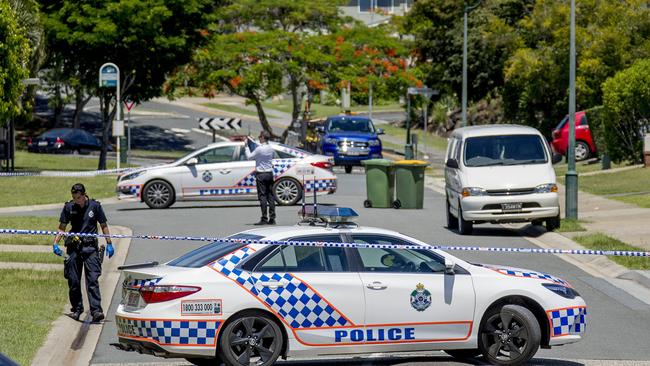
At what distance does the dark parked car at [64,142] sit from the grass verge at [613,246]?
38.5 meters

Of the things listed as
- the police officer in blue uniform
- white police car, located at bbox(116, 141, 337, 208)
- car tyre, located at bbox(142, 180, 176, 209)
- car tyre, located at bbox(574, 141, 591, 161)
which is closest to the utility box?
car tyre, located at bbox(574, 141, 591, 161)

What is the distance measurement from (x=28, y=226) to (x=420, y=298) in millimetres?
12881

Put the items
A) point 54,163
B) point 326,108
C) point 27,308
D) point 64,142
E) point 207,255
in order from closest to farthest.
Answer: point 207,255 < point 27,308 < point 54,163 < point 64,142 < point 326,108

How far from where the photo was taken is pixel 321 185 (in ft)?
91.7

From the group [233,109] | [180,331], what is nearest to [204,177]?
[180,331]

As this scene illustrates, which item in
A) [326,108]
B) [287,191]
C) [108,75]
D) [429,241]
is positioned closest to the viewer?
[429,241]

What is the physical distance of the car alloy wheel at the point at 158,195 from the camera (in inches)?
1082

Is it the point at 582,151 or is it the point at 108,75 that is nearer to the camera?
the point at 108,75

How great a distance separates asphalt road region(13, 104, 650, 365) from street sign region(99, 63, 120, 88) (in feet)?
27.1

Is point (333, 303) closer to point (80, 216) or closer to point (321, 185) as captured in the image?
point (80, 216)

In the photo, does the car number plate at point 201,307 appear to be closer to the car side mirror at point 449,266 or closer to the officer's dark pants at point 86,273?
the car side mirror at point 449,266

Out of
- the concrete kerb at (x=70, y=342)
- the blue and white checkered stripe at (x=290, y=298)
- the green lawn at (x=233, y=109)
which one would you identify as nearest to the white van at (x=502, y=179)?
the concrete kerb at (x=70, y=342)

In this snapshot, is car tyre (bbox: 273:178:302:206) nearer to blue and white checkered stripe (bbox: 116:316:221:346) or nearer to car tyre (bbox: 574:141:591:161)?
car tyre (bbox: 574:141:591:161)

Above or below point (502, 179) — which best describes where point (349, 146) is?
below
